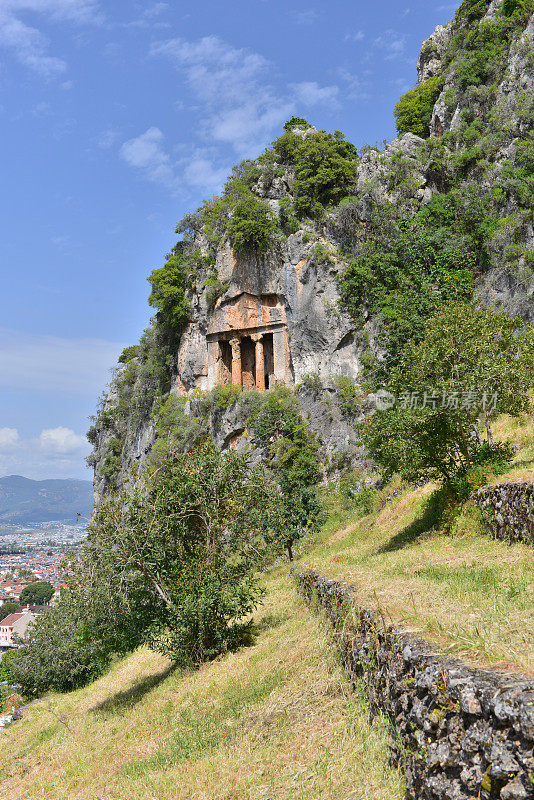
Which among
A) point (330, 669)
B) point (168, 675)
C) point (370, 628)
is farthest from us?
point (168, 675)

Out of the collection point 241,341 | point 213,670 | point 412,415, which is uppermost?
point 241,341

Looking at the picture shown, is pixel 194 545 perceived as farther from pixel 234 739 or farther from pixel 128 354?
pixel 128 354

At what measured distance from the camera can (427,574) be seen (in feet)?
28.1

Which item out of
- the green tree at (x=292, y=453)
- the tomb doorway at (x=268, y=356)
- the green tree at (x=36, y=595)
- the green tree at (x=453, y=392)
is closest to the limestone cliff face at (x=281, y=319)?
the tomb doorway at (x=268, y=356)

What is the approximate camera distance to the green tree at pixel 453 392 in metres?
12.6

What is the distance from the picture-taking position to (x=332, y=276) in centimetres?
3122

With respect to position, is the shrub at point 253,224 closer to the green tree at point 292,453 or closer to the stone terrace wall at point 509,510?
the green tree at point 292,453

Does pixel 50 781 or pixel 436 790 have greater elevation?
pixel 436 790

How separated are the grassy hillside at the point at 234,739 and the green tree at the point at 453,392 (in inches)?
178

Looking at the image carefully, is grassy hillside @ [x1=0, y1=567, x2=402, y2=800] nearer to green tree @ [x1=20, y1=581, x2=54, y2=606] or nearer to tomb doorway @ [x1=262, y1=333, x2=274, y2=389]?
tomb doorway @ [x1=262, y1=333, x2=274, y2=389]

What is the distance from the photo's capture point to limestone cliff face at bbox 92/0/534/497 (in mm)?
25094

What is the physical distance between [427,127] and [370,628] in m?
35.9

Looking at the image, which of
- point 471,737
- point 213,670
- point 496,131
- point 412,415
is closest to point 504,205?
point 496,131

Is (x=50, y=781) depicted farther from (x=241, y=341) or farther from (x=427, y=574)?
(x=241, y=341)
